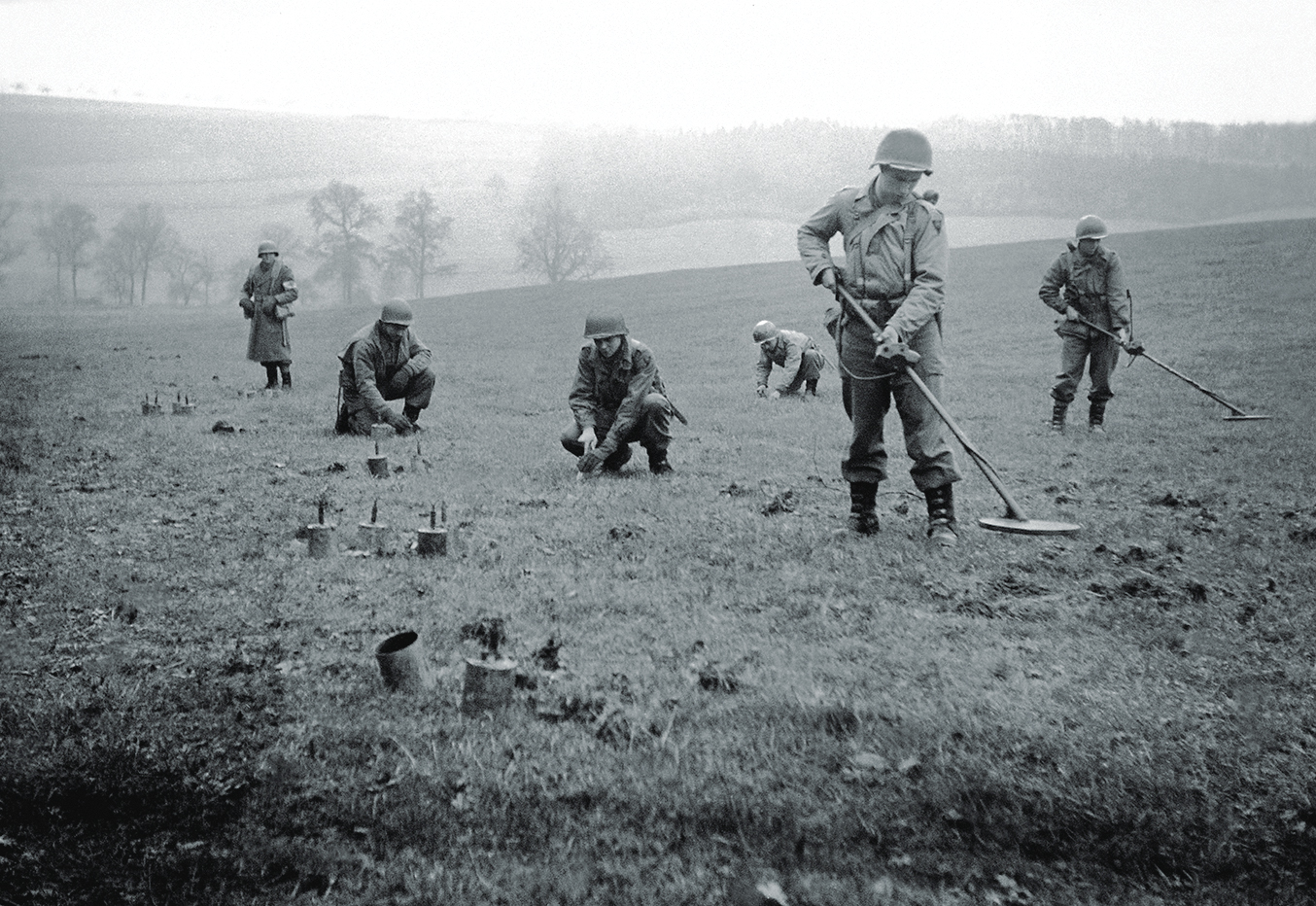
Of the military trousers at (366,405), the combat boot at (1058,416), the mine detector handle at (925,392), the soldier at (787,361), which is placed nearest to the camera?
the mine detector handle at (925,392)

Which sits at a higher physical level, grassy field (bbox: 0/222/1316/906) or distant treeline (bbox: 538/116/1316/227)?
distant treeline (bbox: 538/116/1316/227)

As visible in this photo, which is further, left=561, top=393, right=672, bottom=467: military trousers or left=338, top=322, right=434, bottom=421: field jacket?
left=338, top=322, right=434, bottom=421: field jacket

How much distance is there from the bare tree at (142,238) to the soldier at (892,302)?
249 ft

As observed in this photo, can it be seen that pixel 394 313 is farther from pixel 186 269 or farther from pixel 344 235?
pixel 186 269

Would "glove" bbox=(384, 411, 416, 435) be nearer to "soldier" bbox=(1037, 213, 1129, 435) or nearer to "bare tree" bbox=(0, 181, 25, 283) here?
"soldier" bbox=(1037, 213, 1129, 435)

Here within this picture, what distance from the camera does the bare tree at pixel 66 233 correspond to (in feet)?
226

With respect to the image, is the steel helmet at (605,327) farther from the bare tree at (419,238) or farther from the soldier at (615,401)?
the bare tree at (419,238)

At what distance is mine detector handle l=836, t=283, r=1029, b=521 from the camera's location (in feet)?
19.0

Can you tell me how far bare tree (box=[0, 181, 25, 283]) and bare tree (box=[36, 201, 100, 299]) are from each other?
1830 mm

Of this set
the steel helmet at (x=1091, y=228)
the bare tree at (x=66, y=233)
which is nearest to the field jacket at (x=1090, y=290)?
the steel helmet at (x=1091, y=228)

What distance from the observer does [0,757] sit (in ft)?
10.7

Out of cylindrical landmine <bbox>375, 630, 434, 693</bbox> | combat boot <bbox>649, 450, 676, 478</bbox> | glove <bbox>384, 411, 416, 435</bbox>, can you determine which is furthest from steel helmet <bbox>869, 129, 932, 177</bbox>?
glove <bbox>384, 411, 416, 435</bbox>

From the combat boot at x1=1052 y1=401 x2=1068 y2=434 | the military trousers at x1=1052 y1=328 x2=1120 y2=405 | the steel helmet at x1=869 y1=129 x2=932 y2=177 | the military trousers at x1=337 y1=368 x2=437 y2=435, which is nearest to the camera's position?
the steel helmet at x1=869 y1=129 x2=932 y2=177

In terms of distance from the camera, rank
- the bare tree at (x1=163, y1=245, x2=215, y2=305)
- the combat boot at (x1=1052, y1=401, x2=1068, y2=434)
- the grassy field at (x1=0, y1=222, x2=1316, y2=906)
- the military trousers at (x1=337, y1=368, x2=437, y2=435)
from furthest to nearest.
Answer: the bare tree at (x1=163, y1=245, x2=215, y2=305) → the combat boot at (x1=1052, y1=401, x2=1068, y2=434) → the military trousers at (x1=337, y1=368, x2=437, y2=435) → the grassy field at (x1=0, y1=222, x2=1316, y2=906)
